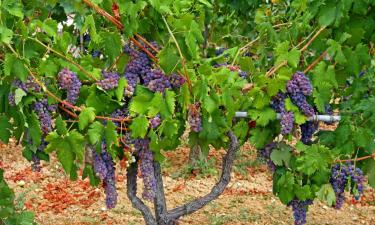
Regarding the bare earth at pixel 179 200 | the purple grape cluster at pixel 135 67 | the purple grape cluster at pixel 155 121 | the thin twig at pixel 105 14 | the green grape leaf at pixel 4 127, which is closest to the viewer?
the thin twig at pixel 105 14

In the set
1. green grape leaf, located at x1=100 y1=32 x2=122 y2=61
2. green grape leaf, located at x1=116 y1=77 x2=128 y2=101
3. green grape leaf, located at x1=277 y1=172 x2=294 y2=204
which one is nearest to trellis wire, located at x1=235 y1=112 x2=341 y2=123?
green grape leaf, located at x1=277 y1=172 x2=294 y2=204

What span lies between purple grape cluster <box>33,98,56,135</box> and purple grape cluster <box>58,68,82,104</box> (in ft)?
0.35

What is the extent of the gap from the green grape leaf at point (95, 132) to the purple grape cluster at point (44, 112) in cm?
21

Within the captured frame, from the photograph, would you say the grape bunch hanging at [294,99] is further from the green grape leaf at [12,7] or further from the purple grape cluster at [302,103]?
the green grape leaf at [12,7]

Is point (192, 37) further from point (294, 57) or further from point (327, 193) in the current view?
point (327, 193)

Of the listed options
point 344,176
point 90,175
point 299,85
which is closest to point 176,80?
point 299,85

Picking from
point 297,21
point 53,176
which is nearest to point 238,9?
point 297,21

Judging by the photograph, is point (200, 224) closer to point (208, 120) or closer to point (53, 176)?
point (53, 176)

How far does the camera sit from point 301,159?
126 inches

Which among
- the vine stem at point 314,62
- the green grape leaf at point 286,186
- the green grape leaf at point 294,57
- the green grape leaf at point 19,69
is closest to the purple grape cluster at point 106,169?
the green grape leaf at point 19,69

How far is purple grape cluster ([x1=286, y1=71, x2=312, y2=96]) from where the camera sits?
3131 mm

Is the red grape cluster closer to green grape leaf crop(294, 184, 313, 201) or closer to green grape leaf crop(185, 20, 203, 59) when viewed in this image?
green grape leaf crop(185, 20, 203, 59)

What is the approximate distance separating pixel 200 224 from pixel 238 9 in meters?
2.12

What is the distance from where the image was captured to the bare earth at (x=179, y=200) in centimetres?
600
